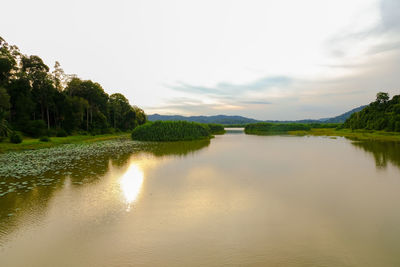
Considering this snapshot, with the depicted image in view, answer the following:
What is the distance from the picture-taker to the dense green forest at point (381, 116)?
5381 cm

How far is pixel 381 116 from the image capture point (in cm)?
6269

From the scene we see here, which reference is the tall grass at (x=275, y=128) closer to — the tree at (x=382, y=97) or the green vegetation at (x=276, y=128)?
the green vegetation at (x=276, y=128)

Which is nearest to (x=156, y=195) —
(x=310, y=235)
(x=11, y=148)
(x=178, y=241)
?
(x=178, y=241)

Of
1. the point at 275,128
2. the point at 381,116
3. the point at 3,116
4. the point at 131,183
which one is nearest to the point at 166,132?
the point at 3,116

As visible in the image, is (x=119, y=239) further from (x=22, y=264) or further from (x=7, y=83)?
(x=7, y=83)

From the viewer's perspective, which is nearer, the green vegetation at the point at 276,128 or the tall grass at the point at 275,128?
the green vegetation at the point at 276,128

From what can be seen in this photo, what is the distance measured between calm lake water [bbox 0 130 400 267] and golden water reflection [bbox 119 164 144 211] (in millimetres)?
63

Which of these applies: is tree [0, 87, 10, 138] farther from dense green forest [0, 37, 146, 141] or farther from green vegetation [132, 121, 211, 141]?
green vegetation [132, 121, 211, 141]

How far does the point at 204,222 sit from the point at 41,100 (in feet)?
182

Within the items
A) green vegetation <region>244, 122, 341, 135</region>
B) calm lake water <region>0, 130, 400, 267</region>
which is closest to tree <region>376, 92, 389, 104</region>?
green vegetation <region>244, 122, 341, 135</region>

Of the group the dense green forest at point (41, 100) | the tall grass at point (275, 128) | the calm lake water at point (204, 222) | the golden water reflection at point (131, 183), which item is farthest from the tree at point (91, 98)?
the tall grass at point (275, 128)

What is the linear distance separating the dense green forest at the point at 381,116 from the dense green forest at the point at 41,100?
8014 cm

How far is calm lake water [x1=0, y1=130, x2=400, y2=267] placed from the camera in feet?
19.4

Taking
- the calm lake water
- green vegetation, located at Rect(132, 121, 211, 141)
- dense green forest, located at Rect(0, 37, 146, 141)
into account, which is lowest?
the calm lake water
